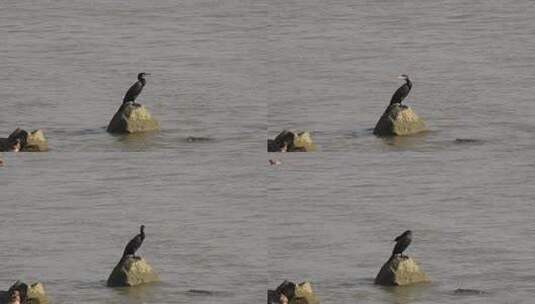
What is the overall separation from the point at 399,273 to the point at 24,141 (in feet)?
46.0

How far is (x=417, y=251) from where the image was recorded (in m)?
66.3

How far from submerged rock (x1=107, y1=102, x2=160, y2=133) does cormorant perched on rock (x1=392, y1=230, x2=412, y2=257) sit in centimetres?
1192

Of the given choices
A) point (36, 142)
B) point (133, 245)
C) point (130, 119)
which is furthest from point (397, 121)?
point (133, 245)

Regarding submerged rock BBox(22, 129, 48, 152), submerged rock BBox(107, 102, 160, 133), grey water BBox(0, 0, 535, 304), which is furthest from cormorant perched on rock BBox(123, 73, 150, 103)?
submerged rock BBox(22, 129, 48, 152)

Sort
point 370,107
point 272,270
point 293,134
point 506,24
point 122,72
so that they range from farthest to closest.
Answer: point 506,24, point 122,72, point 370,107, point 293,134, point 272,270

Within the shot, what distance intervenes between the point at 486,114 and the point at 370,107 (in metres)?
3.03

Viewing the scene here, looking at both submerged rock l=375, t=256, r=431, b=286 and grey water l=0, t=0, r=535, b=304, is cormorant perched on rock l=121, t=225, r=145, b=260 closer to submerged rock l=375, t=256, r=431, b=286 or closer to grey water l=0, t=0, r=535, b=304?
grey water l=0, t=0, r=535, b=304

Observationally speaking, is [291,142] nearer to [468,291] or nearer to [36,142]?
[36,142]

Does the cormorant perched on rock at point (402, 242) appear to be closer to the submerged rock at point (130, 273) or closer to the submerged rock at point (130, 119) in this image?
the submerged rock at point (130, 273)

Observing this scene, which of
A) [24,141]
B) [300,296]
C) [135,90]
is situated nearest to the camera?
[300,296]

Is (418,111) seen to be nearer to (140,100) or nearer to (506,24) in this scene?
(140,100)

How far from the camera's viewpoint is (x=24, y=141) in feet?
238

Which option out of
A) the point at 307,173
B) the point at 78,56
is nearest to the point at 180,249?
the point at 307,173

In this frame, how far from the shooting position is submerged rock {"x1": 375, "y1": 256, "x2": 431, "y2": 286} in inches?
2437
